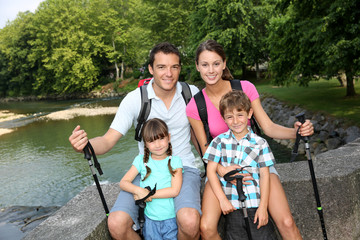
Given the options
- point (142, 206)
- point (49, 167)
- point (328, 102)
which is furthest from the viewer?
point (328, 102)

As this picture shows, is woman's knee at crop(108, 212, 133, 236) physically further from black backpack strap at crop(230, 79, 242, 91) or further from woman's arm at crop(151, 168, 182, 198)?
black backpack strap at crop(230, 79, 242, 91)

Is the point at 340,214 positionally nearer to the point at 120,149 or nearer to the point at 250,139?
the point at 250,139

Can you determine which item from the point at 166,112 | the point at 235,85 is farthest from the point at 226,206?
the point at 235,85

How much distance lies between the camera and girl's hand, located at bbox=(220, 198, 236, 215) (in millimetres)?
2471

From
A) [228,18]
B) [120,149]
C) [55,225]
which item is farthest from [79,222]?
[228,18]

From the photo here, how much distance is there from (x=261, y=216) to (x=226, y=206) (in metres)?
0.28

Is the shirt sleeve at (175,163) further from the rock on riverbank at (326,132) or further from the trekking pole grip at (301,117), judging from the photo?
the rock on riverbank at (326,132)

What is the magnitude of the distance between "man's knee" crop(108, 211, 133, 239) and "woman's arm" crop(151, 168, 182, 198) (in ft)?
1.04

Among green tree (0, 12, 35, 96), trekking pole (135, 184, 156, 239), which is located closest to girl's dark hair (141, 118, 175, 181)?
trekking pole (135, 184, 156, 239)

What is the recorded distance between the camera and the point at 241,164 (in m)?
2.63

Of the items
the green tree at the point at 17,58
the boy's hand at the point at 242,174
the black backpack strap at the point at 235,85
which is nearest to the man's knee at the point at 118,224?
the boy's hand at the point at 242,174

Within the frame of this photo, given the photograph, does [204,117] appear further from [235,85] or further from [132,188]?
[132,188]

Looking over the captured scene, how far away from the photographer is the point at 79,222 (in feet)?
8.09

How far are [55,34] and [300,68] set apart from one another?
40.5 metres
